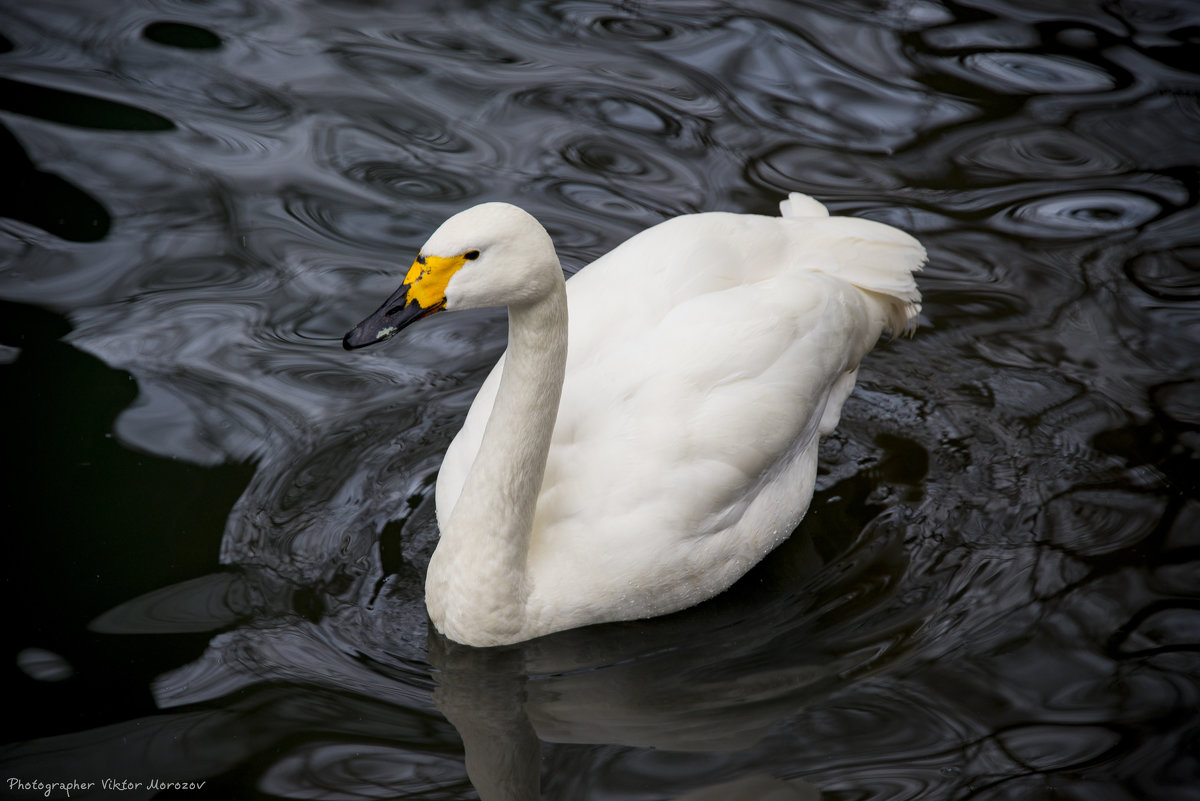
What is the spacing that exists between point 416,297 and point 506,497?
81 centimetres

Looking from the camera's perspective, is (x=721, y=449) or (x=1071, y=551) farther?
(x=1071, y=551)

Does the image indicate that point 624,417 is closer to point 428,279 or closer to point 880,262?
point 428,279

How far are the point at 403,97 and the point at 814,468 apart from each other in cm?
429

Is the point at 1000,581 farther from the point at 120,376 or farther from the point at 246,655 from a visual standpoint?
the point at 120,376

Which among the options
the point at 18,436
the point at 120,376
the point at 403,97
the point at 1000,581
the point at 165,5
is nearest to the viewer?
the point at 1000,581

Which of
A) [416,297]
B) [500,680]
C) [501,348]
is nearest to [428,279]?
[416,297]

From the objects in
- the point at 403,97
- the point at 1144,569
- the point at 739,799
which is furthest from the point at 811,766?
the point at 403,97

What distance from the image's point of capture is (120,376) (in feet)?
19.7

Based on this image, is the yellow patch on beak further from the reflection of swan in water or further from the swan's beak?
the reflection of swan in water

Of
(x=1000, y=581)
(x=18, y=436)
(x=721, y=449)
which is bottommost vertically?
(x=18, y=436)

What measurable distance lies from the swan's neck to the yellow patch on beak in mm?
301

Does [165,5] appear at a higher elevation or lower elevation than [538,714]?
higher

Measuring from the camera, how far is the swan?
4215 millimetres

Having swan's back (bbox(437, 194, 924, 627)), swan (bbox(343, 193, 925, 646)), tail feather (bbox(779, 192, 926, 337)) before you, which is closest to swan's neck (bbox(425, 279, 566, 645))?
swan (bbox(343, 193, 925, 646))
